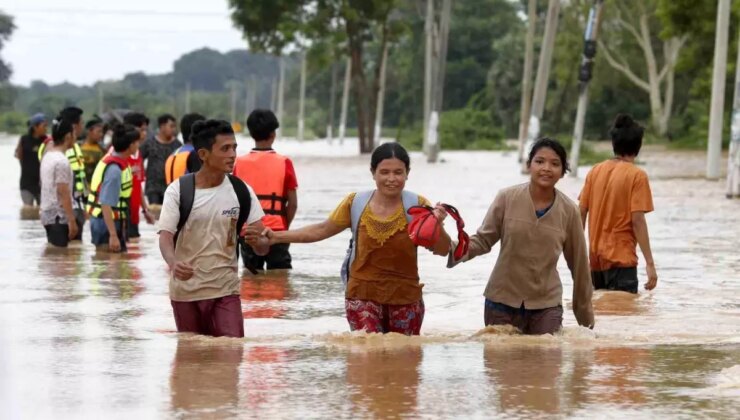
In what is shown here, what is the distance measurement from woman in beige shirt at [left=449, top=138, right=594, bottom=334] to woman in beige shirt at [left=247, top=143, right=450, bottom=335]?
1.32 ft

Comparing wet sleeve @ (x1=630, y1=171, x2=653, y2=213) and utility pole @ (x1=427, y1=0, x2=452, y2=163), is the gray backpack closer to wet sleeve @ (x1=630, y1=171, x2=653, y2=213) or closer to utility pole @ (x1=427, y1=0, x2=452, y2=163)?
wet sleeve @ (x1=630, y1=171, x2=653, y2=213)

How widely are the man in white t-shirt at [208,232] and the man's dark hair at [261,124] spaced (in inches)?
153

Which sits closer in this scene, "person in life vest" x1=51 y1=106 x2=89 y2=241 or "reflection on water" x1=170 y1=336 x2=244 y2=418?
"reflection on water" x1=170 y1=336 x2=244 y2=418

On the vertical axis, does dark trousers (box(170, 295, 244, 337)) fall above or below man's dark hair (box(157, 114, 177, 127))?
below

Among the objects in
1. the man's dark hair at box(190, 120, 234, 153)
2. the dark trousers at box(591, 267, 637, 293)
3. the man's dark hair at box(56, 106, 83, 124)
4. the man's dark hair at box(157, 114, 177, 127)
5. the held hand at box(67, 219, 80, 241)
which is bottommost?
the held hand at box(67, 219, 80, 241)

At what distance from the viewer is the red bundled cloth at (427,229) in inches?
344

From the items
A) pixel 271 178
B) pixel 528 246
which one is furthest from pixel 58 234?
pixel 528 246

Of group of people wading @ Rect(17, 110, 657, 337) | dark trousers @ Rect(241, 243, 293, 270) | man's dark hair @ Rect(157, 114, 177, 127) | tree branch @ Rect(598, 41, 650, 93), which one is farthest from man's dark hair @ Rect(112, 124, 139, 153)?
tree branch @ Rect(598, 41, 650, 93)

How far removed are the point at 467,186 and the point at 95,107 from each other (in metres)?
135

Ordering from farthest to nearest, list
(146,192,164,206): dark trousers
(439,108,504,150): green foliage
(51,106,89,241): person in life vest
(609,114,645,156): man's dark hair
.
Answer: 1. (439,108,504,150): green foliage
2. (146,192,164,206): dark trousers
3. (51,106,89,241): person in life vest
4. (609,114,645,156): man's dark hair

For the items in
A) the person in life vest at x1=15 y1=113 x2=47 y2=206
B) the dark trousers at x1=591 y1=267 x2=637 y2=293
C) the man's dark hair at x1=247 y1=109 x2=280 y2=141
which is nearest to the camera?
the dark trousers at x1=591 y1=267 x2=637 y2=293

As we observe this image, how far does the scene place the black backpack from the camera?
30.0 feet

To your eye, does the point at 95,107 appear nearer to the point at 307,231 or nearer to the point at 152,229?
the point at 152,229

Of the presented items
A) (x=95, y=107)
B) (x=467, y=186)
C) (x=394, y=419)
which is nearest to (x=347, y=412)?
(x=394, y=419)
